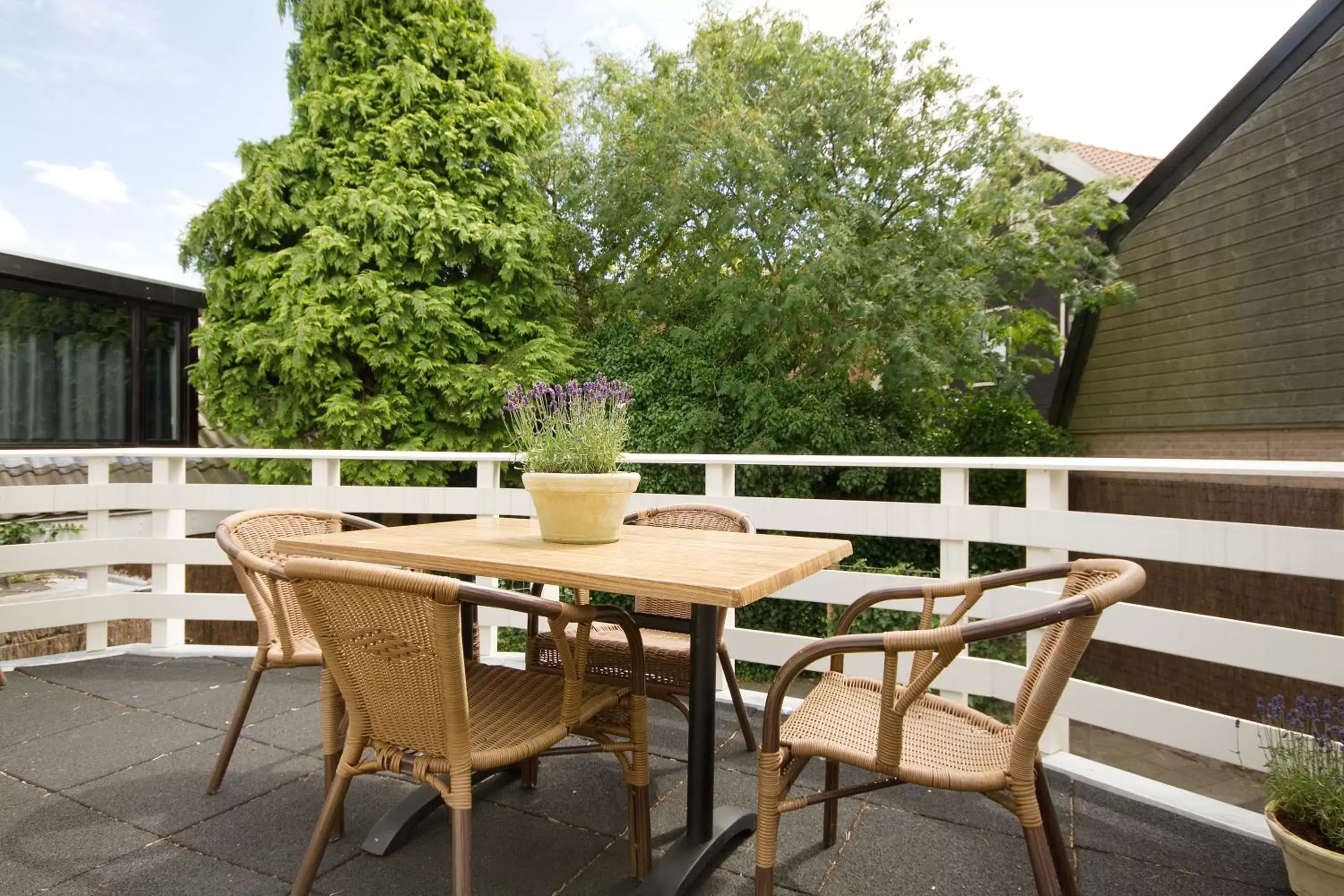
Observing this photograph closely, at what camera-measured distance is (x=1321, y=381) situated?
20.9ft

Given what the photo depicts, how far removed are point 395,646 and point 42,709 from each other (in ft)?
7.65

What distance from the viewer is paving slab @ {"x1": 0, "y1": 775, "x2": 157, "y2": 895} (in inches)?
67.9

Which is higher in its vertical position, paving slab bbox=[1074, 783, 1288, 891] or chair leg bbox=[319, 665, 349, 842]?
chair leg bbox=[319, 665, 349, 842]

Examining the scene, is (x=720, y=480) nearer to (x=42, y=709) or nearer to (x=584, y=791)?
(x=584, y=791)

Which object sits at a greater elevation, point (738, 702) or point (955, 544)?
point (955, 544)

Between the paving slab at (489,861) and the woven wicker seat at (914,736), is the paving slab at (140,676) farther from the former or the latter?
the woven wicker seat at (914,736)

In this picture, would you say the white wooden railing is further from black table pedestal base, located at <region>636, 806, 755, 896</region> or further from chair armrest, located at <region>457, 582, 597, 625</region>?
chair armrest, located at <region>457, 582, 597, 625</region>

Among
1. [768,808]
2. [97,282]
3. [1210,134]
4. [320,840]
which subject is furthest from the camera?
[1210,134]

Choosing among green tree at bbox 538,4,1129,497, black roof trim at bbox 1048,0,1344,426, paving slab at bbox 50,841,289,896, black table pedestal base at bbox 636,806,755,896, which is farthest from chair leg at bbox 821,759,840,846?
black roof trim at bbox 1048,0,1344,426

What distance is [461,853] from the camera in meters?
1.34

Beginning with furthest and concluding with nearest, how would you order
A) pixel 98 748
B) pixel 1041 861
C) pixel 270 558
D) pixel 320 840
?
1. pixel 98 748
2. pixel 270 558
3. pixel 320 840
4. pixel 1041 861

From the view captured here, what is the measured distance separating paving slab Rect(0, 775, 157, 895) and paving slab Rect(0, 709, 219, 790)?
0.10 meters

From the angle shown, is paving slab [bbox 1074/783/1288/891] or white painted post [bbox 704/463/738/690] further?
white painted post [bbox 704/463/738/690]

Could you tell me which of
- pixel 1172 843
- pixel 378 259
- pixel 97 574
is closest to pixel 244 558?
pixel 97 574
